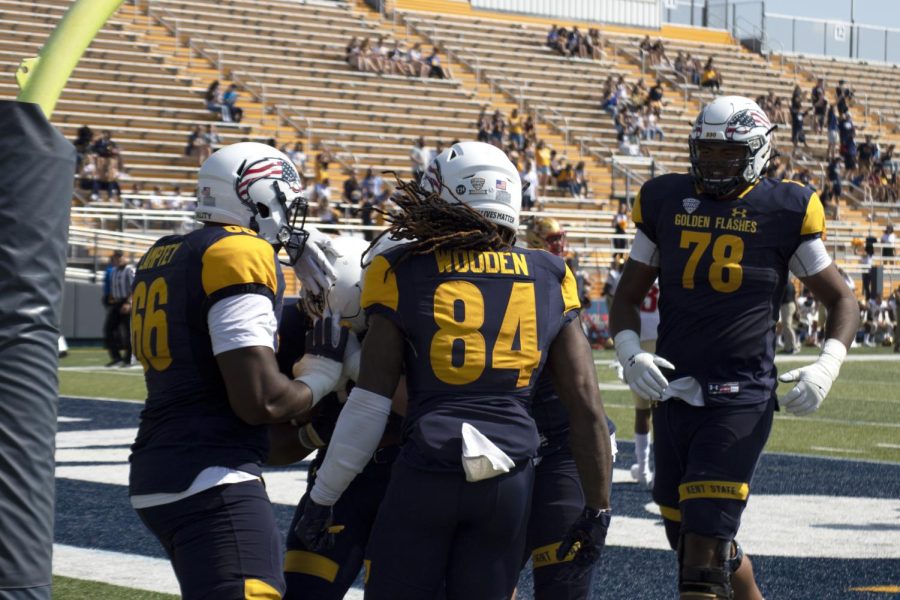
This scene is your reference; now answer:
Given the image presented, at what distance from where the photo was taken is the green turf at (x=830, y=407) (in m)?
10.6

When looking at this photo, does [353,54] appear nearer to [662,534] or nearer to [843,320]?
[662,534]

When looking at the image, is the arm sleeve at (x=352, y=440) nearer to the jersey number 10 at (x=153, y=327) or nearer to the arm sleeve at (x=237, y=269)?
the arm sleeve at (x=237, y=269)

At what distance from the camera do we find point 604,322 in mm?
23422

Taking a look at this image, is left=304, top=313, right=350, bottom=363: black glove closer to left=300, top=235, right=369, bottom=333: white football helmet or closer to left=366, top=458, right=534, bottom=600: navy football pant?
left=300, top=235, right=369, bottom=333: white football helmet

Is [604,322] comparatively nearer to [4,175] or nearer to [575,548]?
[575,548]

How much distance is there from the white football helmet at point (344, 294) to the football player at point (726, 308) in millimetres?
1254

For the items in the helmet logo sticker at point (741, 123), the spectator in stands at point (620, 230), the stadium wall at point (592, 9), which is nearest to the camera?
the helmet logo sticker at point (741, 123)

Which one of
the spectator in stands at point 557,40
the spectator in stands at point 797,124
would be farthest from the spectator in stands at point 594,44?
the spectator in stands at point 797,124

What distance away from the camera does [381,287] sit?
11.4 ft

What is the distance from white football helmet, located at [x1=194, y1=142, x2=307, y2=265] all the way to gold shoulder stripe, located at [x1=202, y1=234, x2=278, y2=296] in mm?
244

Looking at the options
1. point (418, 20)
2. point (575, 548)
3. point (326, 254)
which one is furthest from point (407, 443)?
point (418, 20)

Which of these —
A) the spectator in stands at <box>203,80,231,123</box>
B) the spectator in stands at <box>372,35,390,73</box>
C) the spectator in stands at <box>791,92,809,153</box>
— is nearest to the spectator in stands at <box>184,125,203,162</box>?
the spectator in stands at <box>203,80,231,123</box>

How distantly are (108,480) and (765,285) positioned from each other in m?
4.91

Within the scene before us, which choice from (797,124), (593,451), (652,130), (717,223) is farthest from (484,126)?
(593,451)
